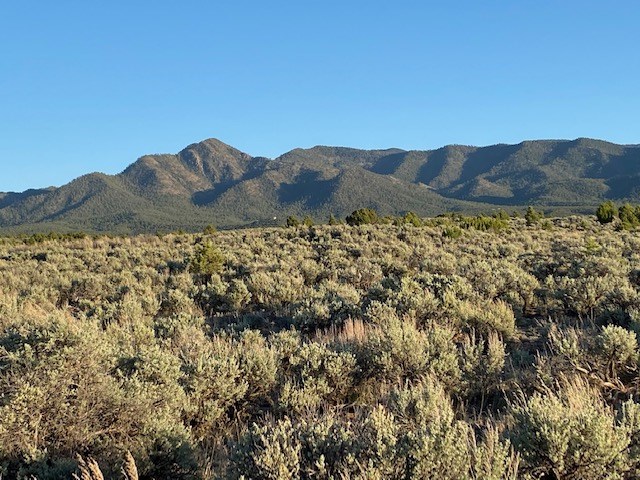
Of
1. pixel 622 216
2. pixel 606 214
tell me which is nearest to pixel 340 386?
pixel 622 216

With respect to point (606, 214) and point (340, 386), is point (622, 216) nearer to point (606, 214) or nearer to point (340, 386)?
point (606, 214)

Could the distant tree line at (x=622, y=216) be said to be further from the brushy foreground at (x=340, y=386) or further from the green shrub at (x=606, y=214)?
the brushy foreground at (x=340, y=386)

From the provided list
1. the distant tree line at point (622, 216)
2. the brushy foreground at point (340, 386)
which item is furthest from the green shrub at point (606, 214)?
the brushy foreground at point (340, 386)

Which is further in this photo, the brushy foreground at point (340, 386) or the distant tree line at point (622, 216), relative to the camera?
the distant tree line at point (622, 216)

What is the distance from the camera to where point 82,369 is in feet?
14.0

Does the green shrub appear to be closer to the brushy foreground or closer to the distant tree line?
the distant tree line

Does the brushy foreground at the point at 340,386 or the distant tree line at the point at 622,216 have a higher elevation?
the distant tree line at the point at 622,216

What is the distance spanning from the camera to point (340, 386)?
17.4 ft

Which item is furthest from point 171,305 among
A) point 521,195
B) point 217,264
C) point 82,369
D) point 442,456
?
point 521,195

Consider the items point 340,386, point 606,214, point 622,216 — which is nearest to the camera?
point 340,386

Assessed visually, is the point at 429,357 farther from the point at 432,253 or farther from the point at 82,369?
the point at 432,253

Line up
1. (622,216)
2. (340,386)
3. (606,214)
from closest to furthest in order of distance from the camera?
1. (340,386)
2. (622,216)
3. (606,214)

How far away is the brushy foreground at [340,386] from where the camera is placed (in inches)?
118

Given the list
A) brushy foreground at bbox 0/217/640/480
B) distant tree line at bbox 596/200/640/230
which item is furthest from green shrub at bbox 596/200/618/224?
brushy foreground at bbox 0/217/640/480
